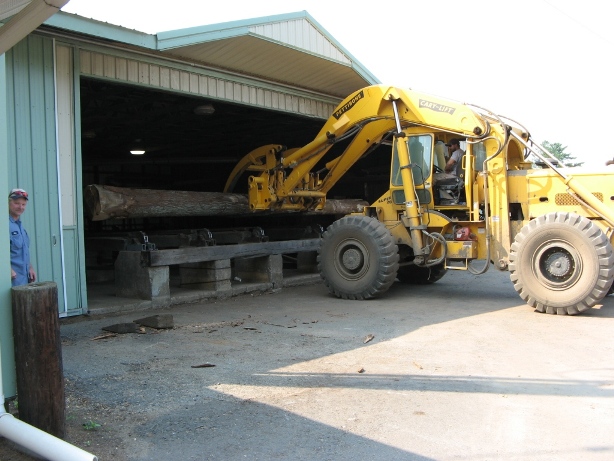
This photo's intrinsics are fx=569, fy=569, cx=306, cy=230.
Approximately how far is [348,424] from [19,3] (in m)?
3.45

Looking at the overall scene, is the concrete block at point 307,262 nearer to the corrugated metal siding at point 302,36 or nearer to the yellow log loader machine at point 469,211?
the yellow log loader machine at point 469,211

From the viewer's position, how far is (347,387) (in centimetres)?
486

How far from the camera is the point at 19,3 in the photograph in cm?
339

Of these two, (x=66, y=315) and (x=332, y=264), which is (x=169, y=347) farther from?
(x=332, y=264)

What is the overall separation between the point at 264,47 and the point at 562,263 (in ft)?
19.4

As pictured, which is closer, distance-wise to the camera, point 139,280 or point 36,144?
point 36,144

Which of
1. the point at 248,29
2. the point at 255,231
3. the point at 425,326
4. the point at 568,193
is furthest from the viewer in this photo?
the point at 255,231

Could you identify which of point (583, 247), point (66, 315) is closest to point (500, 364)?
point (583, 247)

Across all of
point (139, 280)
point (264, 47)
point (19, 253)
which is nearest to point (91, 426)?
point (19, 253)

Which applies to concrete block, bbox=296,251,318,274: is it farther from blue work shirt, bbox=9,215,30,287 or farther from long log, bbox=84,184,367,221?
blue work shirt, bbox=9,215,30,287

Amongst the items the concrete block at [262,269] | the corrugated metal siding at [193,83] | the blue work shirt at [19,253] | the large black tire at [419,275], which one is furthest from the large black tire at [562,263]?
the blue work shirt at [19,253]

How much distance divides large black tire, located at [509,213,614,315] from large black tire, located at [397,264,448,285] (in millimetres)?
3129

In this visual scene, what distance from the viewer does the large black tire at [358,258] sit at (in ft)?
30.3

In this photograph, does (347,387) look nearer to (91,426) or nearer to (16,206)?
(91,426)
